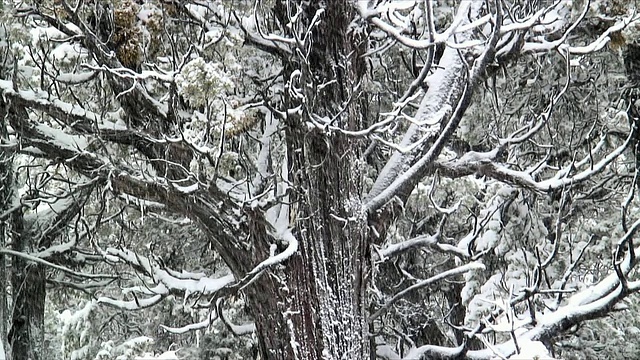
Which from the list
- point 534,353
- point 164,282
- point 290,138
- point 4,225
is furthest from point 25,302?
point 534,353

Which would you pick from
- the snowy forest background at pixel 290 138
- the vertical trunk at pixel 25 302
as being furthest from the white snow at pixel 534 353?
the vertical trunk at pixel 25 302

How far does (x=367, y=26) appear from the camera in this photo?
5852 millimetres

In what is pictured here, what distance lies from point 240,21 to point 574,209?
251 inches

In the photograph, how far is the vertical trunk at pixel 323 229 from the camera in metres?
5.30

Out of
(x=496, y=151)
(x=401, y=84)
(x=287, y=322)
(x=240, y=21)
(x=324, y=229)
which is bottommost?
(x=287, y=322)

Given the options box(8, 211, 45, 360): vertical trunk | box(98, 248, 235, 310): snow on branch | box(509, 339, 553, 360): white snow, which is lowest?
box(509, 339, 553, 360): white snow

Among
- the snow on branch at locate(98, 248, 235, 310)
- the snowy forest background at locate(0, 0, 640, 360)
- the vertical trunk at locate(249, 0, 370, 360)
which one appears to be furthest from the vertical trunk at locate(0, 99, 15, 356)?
the vertical trunk at locate(249, 0, 370, 360)

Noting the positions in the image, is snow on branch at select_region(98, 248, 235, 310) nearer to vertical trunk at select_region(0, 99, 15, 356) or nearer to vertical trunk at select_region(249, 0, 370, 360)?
vertical trunk at select_region(249, 0, 370, 360)

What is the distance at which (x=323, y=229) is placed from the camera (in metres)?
5.43

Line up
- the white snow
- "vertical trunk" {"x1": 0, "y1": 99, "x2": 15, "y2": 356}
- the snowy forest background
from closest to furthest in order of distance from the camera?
1. the white snow
2. the snowy forest background
3. "vertical trunk" {"x1": 0, "y1": 99, "x2": 15, "y2": 356}

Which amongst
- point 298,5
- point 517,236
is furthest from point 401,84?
point 298,5

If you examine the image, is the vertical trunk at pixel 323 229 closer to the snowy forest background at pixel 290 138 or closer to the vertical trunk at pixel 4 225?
the snowy forest background at pixel 290 138

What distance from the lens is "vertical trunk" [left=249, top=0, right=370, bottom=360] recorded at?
5.30 m

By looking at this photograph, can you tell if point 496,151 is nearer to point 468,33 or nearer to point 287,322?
point 468,33
